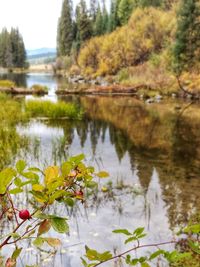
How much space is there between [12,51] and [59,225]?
113 metres

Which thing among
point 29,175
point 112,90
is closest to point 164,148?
point 29,175

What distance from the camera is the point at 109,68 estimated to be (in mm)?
51188

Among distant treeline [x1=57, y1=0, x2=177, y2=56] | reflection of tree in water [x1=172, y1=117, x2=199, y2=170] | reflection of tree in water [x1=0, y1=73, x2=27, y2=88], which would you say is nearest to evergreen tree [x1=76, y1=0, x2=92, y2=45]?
distant treeline [x1=57, y1=0, x2=177, y2=56]

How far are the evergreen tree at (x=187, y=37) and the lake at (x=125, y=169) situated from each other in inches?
565

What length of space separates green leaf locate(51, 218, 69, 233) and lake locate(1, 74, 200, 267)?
13.1 ft

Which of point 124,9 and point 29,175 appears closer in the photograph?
point 29,175

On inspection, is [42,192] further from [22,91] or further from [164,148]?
[22,91]

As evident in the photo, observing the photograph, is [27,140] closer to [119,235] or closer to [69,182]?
[119,235]

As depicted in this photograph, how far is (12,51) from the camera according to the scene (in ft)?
358

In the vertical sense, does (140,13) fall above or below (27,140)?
above

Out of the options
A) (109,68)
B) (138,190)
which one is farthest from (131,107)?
(109,68)

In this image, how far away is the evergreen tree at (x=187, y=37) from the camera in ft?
105

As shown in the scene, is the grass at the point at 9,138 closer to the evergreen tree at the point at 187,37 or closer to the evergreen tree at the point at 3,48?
the evergreen tree at the point at 187,37

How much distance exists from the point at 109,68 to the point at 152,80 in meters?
17.8
